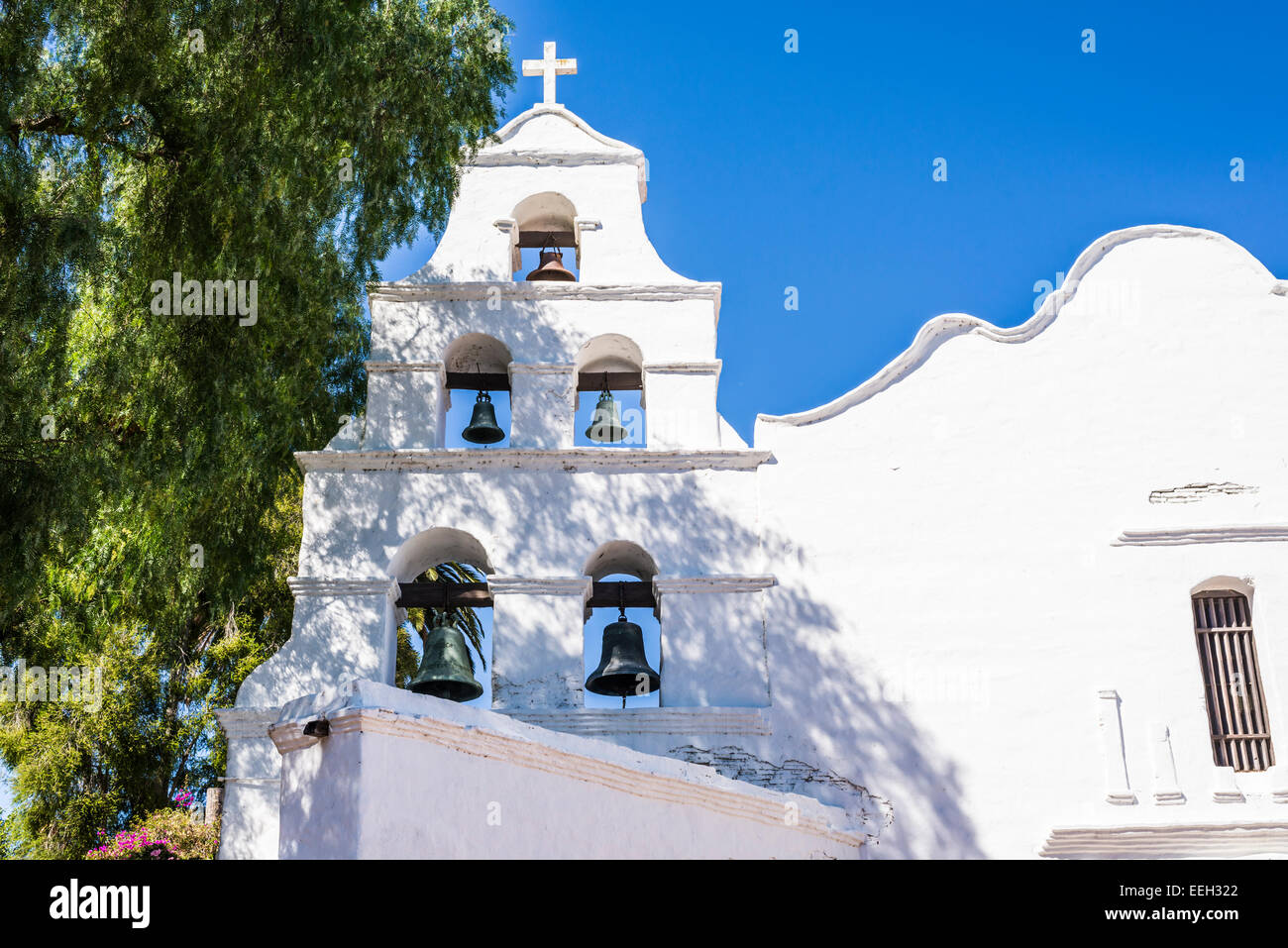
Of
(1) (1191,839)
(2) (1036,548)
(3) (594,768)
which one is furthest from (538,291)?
(1) (1191,839)

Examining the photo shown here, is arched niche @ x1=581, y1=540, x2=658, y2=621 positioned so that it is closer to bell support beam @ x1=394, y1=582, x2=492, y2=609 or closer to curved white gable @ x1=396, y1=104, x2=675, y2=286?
bell support beam @ x1=394, y1=582, x2=492, y2=609

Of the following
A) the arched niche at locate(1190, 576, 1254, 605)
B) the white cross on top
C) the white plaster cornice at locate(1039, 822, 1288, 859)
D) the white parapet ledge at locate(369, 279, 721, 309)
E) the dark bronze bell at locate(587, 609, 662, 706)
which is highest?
the white cross on top

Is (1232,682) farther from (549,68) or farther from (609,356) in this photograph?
(549,68)

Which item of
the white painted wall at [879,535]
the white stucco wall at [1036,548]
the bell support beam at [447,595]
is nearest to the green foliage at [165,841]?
the bell support beam at [447,595]

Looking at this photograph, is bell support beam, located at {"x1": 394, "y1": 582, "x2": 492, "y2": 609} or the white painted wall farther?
bell support beam, located at {"x1": 394, "y1": 582, "x2": 492, "y2": 609}

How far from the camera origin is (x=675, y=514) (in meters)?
9.50

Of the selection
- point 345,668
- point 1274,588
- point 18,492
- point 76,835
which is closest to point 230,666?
point 76,835

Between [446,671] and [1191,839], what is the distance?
471 centimetres

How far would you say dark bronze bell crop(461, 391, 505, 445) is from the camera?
33.7ft

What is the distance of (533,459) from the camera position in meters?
9.59

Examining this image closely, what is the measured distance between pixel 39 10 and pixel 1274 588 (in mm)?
8199

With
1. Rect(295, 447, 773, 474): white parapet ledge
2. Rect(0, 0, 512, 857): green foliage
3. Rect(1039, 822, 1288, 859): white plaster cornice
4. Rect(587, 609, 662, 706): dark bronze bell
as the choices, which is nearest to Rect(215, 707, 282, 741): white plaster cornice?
Rect(0, 0, 512, 857): green foliage

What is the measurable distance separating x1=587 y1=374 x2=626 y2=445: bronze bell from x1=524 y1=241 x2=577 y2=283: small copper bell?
1.10 metres
